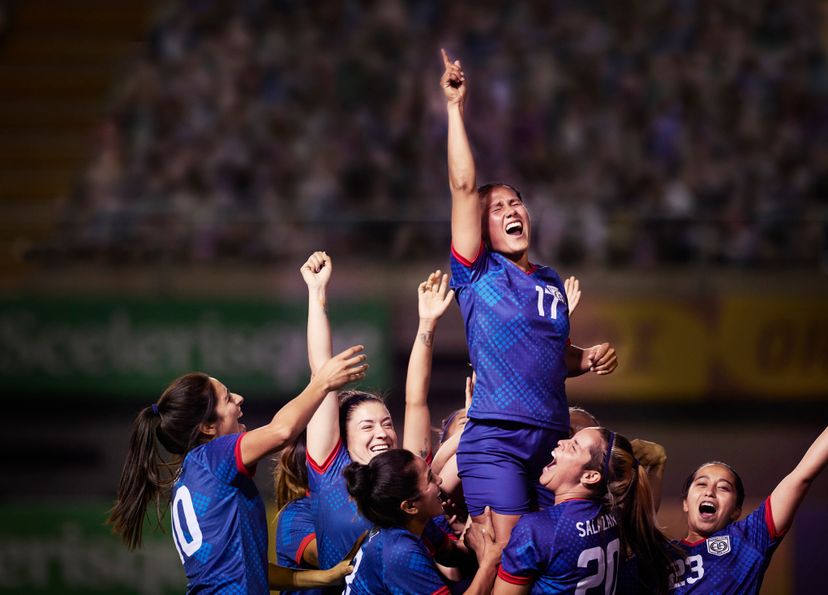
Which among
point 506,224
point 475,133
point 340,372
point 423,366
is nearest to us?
point 340,372

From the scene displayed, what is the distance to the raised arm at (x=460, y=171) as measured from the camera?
3871mm

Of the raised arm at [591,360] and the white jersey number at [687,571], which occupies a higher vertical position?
the raised arm at [591,360]

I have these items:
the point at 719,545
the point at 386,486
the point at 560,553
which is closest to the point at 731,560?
the point at 719,545

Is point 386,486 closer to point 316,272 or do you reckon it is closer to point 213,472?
point 213,472

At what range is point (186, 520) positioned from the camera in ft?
12.6

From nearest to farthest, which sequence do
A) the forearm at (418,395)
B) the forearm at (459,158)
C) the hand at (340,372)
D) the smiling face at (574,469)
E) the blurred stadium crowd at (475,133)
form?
1. the hand at (340,372)
2. the smiling face at (574,469)
3. the forearm at (459,158)
4. the forearm at (418,395)
5. the blurred stadium crowd at (475,133)

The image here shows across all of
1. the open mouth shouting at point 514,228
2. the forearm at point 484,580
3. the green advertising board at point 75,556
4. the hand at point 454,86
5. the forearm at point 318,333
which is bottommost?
the green advertising board at point 75,556

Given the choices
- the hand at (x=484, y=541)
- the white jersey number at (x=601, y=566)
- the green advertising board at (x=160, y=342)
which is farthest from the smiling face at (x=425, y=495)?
the green advertising board at (x=160, y=342)

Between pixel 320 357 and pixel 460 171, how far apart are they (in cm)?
87

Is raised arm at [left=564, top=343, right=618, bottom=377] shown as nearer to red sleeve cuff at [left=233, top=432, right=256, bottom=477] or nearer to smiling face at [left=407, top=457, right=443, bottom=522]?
smiling face at [left=407, top=457, right=443, bottom=522]

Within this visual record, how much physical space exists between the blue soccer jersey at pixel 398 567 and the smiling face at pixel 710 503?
1.00 meters

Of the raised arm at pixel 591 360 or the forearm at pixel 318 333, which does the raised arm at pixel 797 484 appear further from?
the forearm at pixel 318 333

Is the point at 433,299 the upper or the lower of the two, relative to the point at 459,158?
lower

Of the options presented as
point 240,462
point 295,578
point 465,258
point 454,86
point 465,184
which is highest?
point 454,86
